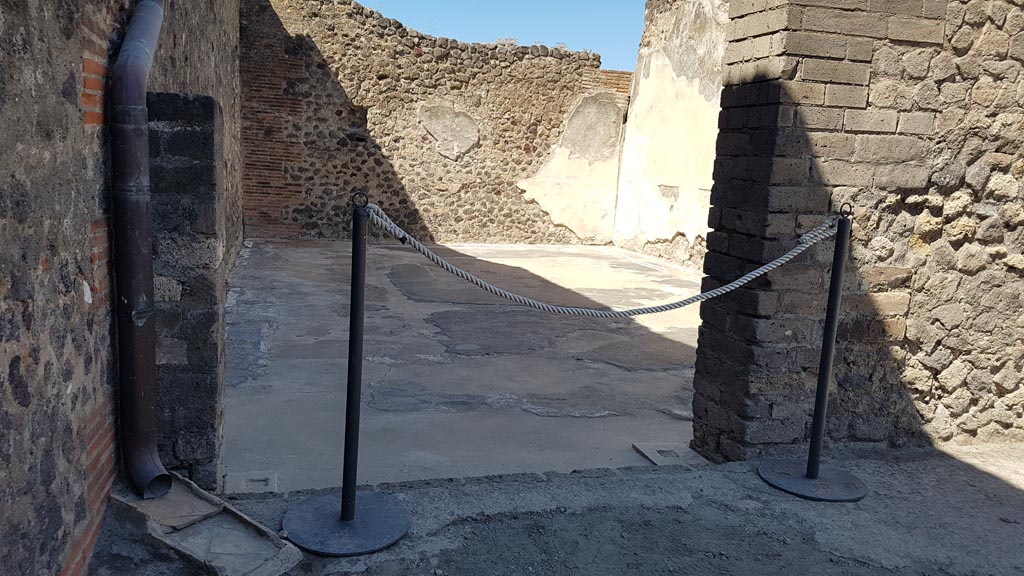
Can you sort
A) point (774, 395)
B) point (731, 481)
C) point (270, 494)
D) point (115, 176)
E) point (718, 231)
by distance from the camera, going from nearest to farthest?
point (115, 176), point (270, 494), point (731, 481), point (774, 395), point (718, 231)

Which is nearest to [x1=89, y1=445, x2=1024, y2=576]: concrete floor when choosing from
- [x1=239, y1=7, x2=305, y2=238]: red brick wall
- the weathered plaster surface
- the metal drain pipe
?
the metal drain pipe

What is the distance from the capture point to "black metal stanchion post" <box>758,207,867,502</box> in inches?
123

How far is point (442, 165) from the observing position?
13.7 m

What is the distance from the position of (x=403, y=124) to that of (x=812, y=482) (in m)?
11.3

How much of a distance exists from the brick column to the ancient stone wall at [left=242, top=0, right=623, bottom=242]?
1043cm

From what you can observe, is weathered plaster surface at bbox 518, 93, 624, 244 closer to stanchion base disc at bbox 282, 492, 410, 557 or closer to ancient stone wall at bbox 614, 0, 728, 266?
ancient stone wall at bbox 614, 0, 728, 266

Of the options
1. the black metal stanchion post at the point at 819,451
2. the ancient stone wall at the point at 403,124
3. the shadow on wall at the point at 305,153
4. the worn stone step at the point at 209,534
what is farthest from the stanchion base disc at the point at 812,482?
the ancient stone wall at the point at 403,124

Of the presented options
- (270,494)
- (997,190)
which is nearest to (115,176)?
(270,494)

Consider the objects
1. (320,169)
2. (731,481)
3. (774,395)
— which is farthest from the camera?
(320,169)

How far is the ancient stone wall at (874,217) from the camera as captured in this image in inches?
130

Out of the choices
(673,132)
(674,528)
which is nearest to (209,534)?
(674,528)

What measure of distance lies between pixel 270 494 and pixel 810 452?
2264mm

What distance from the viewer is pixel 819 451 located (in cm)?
322

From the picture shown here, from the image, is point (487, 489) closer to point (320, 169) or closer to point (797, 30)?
point (797, 30)
